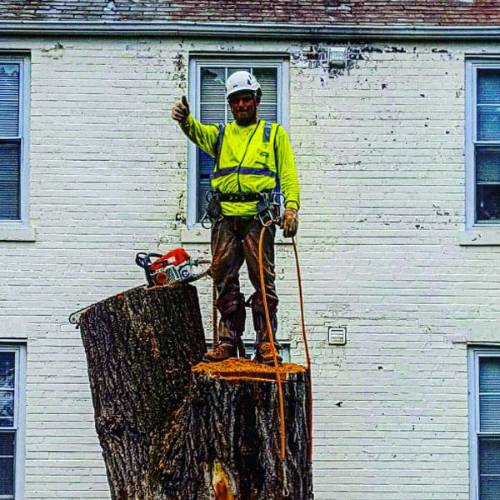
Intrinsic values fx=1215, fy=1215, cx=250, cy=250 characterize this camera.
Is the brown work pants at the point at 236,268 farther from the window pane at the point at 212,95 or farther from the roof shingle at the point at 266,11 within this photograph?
the roof shingle at the point at 266,11

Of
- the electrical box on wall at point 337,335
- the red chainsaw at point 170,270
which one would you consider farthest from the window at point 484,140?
the red chainsaw at point 170,270

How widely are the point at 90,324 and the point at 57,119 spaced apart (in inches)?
175

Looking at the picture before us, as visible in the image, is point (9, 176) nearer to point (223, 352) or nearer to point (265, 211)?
point (265, 211)

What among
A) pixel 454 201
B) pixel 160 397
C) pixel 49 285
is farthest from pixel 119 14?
pixel 160 397

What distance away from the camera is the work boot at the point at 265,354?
744 centimetres

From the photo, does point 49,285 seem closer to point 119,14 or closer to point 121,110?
point 121,110

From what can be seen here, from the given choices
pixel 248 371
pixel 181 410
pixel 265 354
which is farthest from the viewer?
pixel 265 354

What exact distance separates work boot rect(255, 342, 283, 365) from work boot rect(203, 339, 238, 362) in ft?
0.55

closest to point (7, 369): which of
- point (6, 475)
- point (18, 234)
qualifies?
point (6, 475)

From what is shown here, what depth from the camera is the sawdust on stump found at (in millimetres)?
6812

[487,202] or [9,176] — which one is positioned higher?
[9,176]

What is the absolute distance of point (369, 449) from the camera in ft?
37.2

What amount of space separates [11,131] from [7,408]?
2.63 meters

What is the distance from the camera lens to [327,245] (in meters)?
11.4
